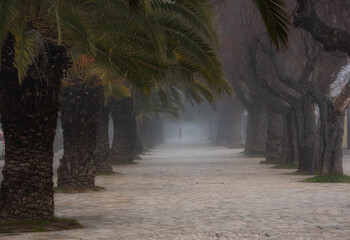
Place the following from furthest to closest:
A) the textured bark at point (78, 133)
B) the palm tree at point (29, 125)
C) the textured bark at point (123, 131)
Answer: the textured bark at point (123, 131) < the textured bark at point (78, 133) < the palm tree at point (29, 125)

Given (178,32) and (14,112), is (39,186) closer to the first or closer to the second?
(14,112)

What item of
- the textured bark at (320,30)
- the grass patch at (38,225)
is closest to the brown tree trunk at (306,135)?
the textured bark at (320,30)

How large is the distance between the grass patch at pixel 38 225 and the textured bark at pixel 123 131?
21.3 m

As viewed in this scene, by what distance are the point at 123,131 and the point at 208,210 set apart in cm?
2029

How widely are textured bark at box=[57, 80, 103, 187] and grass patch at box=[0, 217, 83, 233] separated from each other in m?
6.79

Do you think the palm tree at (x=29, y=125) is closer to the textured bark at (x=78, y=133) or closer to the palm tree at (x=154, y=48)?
the palm tree at (x=154, y=48)

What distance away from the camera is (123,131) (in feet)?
109

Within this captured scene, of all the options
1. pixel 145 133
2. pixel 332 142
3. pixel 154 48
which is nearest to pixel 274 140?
pixel 332 142

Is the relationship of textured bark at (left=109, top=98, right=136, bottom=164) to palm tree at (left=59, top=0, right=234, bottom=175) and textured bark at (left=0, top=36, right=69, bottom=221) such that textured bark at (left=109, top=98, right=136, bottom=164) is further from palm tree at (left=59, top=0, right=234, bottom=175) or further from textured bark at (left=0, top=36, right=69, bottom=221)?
textured bark at (left=0, top=36, right=69, bottom=221)

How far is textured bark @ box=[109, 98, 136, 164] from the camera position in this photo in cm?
3275

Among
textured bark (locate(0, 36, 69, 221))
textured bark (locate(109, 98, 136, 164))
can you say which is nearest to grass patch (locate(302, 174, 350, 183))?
textured bark (locate(0, 36, 69, 221))

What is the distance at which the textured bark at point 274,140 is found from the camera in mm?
33031

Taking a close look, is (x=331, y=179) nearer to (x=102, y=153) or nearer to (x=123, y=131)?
(x=102, y=153)

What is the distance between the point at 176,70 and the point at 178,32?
953 mm
